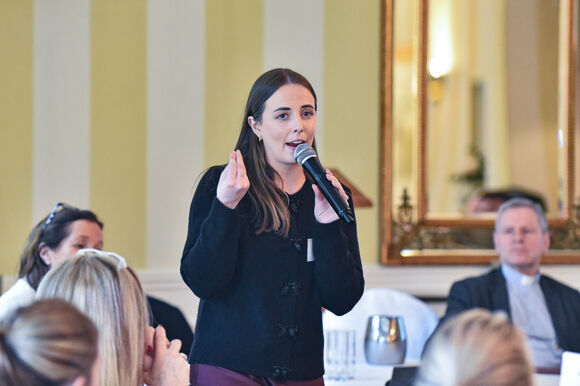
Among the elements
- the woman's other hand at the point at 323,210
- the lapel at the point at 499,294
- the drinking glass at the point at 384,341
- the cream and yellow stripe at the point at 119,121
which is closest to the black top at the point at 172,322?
the cream and yellow stripe at the point at 119,121

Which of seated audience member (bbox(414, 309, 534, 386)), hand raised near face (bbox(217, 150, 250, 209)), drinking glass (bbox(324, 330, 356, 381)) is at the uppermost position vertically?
hand raised near face (bbox(217, 150, 250, 209))

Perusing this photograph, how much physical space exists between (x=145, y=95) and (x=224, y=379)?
7.22 feet

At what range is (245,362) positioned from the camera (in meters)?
1.82

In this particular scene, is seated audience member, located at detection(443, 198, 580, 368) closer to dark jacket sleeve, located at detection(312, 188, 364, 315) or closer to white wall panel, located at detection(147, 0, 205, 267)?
white wall panel, located at detection(147, 0, 205, 267)

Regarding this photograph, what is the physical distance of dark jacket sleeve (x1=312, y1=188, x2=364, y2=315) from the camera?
187 centimetres

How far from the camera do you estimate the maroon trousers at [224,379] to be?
182 cm

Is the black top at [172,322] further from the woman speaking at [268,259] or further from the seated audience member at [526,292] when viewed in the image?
the woman speaking at [268,259]

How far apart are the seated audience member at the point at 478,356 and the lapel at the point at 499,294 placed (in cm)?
226

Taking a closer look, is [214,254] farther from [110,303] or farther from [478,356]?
[478,356]

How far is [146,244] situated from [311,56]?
1.18 metres

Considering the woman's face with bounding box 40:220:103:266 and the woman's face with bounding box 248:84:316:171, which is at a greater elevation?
the woman's face with bounding box 248:84:316:171

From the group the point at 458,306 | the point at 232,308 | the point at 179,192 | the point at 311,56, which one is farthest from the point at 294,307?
the point at 311,56

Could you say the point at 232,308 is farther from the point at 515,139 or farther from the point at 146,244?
the point at 515,139

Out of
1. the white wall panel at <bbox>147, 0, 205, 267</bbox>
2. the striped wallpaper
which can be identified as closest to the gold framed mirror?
the striped wallpaper
